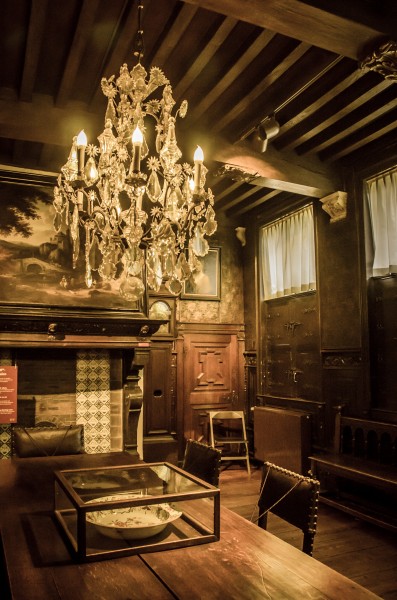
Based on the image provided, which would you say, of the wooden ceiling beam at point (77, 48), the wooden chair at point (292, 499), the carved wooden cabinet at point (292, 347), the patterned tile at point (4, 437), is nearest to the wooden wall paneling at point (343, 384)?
the carved wooden cabinet at point (292, 347)

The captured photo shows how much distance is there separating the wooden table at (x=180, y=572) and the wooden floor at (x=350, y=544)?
1.43m

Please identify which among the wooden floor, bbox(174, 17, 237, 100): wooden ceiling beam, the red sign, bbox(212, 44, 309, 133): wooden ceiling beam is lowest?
the wooden floor

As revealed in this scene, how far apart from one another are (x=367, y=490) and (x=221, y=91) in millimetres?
4038

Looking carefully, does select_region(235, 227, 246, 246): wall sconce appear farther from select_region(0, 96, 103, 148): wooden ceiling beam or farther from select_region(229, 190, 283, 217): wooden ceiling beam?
select_region(0, 96, 103, 148): wooden ceiling beam

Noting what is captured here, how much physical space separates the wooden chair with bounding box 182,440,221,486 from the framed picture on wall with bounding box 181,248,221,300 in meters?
4.03

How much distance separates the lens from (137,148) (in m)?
2.73

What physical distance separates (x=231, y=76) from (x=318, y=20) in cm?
111

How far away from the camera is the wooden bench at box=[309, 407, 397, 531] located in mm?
4272

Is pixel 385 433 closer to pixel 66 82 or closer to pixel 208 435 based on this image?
pixel 208 435

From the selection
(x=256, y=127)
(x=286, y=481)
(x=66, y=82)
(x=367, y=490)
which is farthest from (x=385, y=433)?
(x=66, y=82)

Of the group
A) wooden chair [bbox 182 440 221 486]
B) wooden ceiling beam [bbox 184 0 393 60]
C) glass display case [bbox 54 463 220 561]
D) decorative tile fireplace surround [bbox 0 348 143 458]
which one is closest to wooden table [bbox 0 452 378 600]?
glass display case [bbox 54 463 220 561]

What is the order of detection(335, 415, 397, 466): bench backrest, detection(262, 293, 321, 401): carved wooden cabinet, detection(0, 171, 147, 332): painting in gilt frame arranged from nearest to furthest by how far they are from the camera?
detection(335, 415, 397, 466): bench backrest
detection(0, 171, 147, 332): painting in gilt frame
detection(262, 293, 321, 401): carved wooden cabinet

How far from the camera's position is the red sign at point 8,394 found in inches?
191

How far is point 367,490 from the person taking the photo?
493 cm
